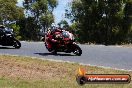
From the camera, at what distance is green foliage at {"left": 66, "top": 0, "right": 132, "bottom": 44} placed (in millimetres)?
60750

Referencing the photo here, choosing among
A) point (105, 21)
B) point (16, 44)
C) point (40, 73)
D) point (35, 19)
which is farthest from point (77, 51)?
point (35, 19)

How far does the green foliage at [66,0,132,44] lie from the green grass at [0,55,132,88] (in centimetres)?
4397

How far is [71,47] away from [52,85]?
10382 mm

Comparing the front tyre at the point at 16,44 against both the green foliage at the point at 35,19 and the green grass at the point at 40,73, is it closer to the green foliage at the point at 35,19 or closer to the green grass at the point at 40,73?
the green grass at the point at 40,73

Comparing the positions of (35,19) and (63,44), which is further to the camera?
(35,19)

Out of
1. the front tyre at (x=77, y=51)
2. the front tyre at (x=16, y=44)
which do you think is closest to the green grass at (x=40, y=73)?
the front tyre at (x=77, y=51)

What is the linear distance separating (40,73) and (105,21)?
47.4m

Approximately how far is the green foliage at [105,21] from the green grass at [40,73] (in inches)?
1731

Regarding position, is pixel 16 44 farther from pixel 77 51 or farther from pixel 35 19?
pixel 35 19

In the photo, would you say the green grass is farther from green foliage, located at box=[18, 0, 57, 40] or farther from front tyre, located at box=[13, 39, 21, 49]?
green foliage, located at box=[18, 0, 57, 40]

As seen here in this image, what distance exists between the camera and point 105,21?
61250mm

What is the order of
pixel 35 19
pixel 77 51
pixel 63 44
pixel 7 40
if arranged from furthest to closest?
pixel 35 19
pixel 7 40
pixel 63 44
pixel 77 51

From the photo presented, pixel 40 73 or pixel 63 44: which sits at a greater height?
pixel 63 44

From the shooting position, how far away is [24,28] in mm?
76625
